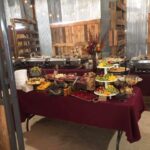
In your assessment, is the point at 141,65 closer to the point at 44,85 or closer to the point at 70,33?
the point at 44,85

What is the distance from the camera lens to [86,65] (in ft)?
11.1

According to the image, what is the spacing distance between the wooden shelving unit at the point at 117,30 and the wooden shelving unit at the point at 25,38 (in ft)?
5.83

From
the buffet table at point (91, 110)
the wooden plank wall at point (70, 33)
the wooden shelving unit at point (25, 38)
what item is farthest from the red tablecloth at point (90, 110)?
the wooden shelving unit at point (25, 38)

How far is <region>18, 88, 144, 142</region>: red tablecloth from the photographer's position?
179cm

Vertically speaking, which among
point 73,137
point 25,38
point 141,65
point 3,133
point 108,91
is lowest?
point 73,137

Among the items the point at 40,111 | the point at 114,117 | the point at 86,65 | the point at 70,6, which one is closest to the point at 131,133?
the point at 114,117

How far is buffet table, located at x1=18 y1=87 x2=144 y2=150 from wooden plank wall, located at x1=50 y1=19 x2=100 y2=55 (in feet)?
6.99

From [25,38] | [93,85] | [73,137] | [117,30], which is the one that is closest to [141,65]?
[93,85]

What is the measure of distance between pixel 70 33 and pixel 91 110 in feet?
8.86

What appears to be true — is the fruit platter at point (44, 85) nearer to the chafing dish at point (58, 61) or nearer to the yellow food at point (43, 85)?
the yellow food at point (43, 85)

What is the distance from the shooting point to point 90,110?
6.46ft

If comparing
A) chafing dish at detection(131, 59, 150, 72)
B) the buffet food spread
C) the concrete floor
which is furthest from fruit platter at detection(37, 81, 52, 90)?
chafing dish at detection(131, 59, 150, 72)

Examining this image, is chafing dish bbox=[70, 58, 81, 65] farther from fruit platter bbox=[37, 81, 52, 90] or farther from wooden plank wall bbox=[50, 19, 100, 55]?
fruit platter bbox=[37, 81, 52, 90]

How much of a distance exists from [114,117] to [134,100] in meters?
0.28
